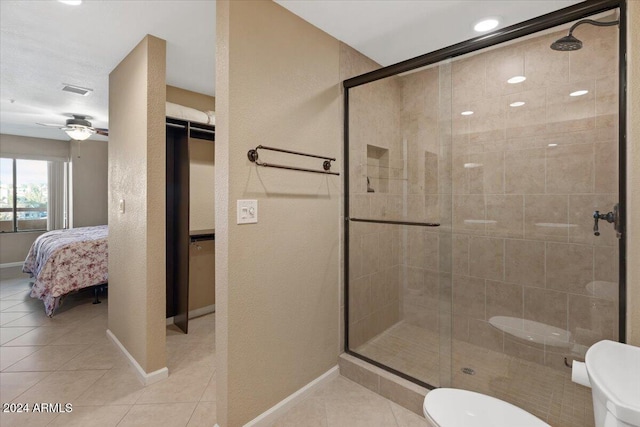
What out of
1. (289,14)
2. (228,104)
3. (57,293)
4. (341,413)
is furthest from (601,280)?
(57,293)

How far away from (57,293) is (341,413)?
11.1 feet

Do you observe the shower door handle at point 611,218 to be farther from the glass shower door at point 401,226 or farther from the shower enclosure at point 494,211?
the glass shower door at point 401,226

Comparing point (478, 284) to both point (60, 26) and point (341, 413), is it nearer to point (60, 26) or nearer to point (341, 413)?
point (341, 413)

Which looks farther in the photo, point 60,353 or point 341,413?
point 60,353

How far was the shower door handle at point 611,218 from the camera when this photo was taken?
1479mm

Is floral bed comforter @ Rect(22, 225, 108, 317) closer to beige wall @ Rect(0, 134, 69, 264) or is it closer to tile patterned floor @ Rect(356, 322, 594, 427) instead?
beige wall @ Rect(0, 134, 69, 264)

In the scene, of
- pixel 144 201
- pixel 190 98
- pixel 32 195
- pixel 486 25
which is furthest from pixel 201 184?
pixel 32 195

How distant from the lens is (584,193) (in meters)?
1.79

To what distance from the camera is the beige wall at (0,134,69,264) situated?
5.71 metres

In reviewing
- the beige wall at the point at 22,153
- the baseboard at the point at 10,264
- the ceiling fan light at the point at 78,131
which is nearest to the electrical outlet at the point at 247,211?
the ceiling fan light at the point at 78,131

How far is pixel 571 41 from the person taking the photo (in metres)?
1.61

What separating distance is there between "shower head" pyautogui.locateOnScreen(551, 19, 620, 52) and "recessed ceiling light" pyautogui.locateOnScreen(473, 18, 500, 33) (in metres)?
0.47

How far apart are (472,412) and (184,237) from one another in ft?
8.83

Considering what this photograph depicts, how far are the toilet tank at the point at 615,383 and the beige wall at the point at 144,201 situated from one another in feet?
7.89
